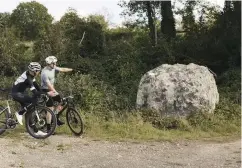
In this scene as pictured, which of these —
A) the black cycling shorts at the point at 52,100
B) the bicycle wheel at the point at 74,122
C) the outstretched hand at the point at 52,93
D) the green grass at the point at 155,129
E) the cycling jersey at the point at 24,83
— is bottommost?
the green grass at the point at 155,129

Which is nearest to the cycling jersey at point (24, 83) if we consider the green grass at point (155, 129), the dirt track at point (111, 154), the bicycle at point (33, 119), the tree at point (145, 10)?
the bicycle at point (33, 119)

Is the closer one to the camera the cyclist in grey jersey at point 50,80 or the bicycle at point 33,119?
the bicycle at point 33,119

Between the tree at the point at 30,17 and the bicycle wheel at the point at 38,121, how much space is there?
14.2m

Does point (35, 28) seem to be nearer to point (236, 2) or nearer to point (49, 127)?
point (236, 2)

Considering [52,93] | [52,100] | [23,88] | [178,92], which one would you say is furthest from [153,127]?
[23,88]

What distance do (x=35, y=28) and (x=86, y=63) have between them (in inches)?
308

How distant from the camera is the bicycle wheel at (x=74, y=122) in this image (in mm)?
9883

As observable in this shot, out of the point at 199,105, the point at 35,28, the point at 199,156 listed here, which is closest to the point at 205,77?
the point at 199,105

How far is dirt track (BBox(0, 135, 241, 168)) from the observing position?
814 cm

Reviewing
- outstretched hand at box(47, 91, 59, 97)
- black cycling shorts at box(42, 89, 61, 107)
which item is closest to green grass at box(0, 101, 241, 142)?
black cycling shorts at box(42, 89, 61, 107)

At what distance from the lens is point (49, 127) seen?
9.73 metres

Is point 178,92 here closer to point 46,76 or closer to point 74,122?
point 74,122

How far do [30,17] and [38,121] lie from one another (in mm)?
17979

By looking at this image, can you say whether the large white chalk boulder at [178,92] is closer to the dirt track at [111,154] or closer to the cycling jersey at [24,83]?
the dirt track at [111,154]
